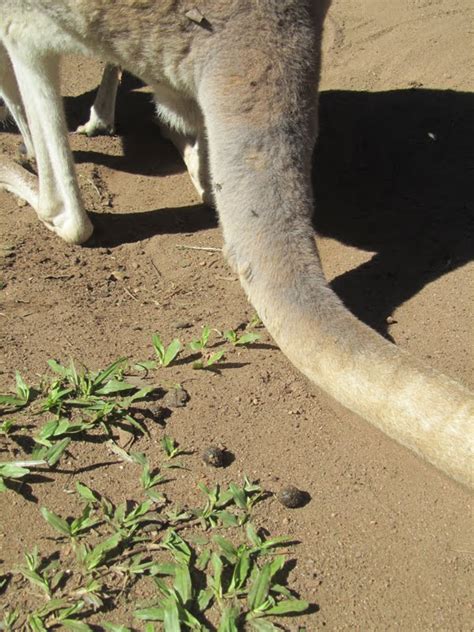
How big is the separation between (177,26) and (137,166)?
155 centimetres

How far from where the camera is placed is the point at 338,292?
324cm

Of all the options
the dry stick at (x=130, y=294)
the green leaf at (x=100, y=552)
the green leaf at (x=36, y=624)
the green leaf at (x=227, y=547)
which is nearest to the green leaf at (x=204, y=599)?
Answer: the green leaf at (x=227, y=547)

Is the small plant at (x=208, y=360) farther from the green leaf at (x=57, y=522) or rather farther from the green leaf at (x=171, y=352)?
the green leaf at (x=57, y=522)

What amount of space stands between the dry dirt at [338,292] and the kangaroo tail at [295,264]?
7.4 inches

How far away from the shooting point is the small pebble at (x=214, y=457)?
240cm

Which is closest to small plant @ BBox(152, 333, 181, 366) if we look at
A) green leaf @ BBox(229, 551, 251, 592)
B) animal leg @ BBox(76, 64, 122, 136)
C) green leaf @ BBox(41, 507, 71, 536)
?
green leaf @ BBox(41, 507, 71, 536)

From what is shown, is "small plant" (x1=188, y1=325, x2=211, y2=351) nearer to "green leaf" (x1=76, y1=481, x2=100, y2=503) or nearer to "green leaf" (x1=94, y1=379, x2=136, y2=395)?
"green leaf" (x1=94, y1=379, x2=136, y2=395)

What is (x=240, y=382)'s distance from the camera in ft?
9.02

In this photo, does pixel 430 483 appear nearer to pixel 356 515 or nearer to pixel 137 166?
pixel 356 515

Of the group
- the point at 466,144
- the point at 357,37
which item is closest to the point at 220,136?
the point at 466,144

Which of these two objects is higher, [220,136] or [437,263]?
[220,136]

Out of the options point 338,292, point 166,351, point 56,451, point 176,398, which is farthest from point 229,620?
point 338,292

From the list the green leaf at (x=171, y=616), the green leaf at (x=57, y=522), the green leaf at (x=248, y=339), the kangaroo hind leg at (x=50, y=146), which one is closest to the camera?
the green leaf at (x=171, y=616)

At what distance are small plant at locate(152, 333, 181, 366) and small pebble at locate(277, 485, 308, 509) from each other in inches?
27.2
